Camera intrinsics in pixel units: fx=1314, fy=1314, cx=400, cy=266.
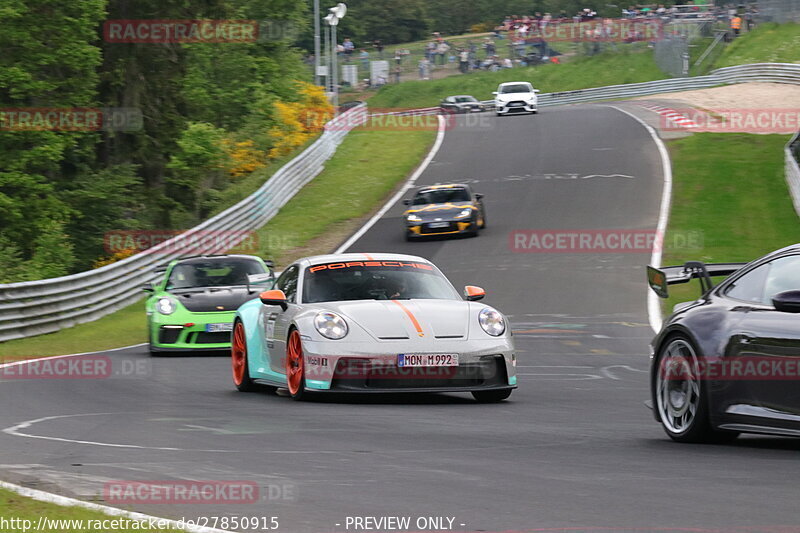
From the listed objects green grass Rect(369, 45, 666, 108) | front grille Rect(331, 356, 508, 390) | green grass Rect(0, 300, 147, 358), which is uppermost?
green grass Rect(369, 45, 666, 108)

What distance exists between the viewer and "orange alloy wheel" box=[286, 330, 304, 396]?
11.1 m

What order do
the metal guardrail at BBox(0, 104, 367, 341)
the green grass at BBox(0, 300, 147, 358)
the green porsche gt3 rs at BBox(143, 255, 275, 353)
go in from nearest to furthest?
the green porsche gt3 rs at BBox(143, 255, 275, 353), the green grass at BBox(0, 300, 147, 358), the metal guardrail at BBox(0, 104, 367, 341)

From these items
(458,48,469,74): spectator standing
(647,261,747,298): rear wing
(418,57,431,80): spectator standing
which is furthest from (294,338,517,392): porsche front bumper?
(458,48,469,74): spectator standing

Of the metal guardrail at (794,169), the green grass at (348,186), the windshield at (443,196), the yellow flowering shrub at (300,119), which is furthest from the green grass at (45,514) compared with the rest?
the yellow flowering shrub at (300,119)

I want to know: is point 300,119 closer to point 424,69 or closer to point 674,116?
point 674,116

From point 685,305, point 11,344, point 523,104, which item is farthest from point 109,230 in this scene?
point 685,305

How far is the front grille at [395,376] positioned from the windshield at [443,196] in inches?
860

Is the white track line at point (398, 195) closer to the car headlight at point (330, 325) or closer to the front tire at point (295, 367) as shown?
the front tire at point (295, 367)

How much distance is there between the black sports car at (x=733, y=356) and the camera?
7363mm

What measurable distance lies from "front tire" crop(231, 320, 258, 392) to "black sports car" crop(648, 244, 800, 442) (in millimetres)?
5076

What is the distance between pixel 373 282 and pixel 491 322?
1.26 metres

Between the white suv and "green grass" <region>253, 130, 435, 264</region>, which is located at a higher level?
the white suv

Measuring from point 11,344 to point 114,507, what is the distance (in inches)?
604

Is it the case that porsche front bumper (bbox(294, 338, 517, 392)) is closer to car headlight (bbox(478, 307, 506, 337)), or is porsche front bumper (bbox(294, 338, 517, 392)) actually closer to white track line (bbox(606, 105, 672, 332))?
car headlight (bbox(478, 307, 506, 337))
